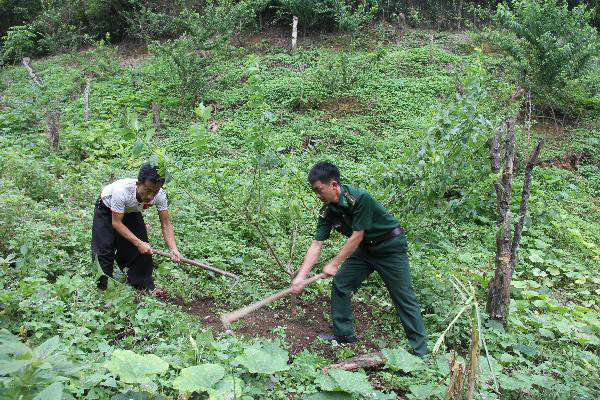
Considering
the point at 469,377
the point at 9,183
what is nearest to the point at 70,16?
the point at 9,183

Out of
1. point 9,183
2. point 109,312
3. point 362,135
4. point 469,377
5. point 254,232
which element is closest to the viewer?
point 469,377

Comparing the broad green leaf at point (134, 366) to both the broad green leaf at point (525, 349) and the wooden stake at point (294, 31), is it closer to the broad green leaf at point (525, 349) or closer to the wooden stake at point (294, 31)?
the broad green leaf at point (525, 349)

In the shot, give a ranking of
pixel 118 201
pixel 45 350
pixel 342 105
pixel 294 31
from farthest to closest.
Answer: pixel 294 31, pixel 342 105, pixel 118 201, pixel 45 350

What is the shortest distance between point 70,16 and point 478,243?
15528 mm

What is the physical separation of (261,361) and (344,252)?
111cm

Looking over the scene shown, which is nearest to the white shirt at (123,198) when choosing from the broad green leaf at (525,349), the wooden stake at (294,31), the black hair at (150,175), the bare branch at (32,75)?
the black hair at (150,175)

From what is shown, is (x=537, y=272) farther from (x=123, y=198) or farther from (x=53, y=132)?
(x=53, y=132)

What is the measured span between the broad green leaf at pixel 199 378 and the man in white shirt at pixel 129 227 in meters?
1.48

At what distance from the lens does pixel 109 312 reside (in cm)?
377

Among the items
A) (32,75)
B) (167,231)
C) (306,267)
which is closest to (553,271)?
(306,267)

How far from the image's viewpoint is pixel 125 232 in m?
4.27

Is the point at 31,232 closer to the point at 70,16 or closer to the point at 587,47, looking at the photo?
the point at 587,47

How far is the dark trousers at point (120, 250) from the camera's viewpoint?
172 inches

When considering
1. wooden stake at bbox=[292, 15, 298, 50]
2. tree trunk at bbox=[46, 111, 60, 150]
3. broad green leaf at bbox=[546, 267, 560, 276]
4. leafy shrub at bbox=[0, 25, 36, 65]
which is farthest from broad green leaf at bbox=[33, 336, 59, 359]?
leafy shrub at bbox=[0, 25, 36, 65]
